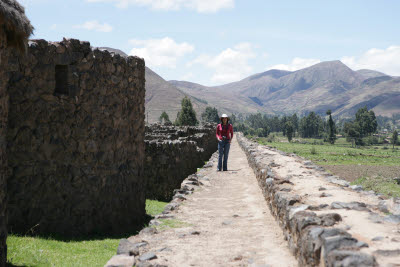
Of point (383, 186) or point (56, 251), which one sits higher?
point (56, 251)

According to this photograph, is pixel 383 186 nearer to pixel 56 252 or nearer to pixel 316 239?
pixel 56 252

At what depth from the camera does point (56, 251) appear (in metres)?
6.74

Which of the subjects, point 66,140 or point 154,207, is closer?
point 66,140

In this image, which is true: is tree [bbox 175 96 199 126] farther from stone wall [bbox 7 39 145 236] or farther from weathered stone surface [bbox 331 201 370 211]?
weathered stone surface [bbox 331 201 370 211]

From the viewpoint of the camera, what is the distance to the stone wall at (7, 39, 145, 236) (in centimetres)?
738

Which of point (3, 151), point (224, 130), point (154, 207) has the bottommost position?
point (154, 207)

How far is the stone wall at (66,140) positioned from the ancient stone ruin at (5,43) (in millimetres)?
1190

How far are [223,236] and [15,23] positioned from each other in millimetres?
4508

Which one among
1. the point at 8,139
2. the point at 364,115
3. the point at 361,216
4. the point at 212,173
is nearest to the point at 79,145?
the point at 8,139

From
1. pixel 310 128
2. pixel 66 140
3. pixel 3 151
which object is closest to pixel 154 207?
pixel 66 140

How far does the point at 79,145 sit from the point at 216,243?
10.9 feet

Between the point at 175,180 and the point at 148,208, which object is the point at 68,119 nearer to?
the point at 148,208

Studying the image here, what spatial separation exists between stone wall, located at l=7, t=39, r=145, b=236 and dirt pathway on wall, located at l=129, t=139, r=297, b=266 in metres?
1.71

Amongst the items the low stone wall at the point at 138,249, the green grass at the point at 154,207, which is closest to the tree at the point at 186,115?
the green grass at the point at 154,207
